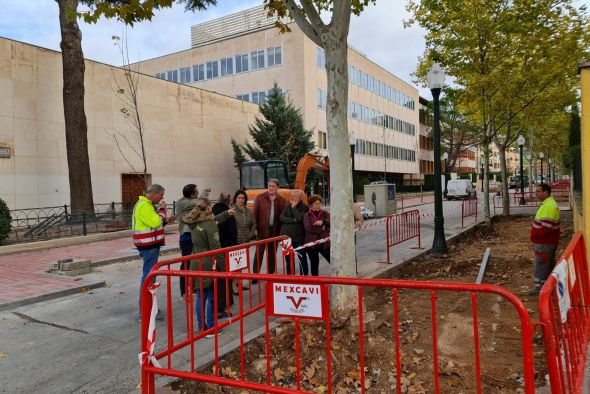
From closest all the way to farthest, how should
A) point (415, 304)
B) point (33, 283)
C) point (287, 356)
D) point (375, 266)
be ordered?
point (287, 356), point (415, 304), point (33, 283), point (375, 266)

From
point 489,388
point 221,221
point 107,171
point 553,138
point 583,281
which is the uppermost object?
point 553,138

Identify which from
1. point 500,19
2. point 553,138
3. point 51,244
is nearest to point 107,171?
point 51,244

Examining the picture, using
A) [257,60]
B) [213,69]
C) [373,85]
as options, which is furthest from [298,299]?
[373,85]

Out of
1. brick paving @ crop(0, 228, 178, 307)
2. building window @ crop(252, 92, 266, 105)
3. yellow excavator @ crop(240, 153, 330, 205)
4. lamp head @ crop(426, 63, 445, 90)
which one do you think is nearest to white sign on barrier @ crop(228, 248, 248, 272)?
brick paving @ crop(0, 228, 178, 307)

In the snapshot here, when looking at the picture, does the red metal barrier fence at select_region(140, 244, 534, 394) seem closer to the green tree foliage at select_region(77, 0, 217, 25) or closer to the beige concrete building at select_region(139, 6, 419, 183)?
the green tree foliage at select_region(77, 0, 217, 25)

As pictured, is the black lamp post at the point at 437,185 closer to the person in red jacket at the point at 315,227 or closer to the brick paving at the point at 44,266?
the person in red jacket at the point at 315,227

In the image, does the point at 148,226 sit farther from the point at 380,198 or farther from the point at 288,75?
the point at 288,75

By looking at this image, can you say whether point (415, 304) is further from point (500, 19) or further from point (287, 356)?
point (500, 19)

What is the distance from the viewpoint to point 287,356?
449 cm

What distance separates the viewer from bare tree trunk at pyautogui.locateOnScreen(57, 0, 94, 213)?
17.2m

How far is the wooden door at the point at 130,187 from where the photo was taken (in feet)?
72.8

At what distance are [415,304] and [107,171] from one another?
18.8m

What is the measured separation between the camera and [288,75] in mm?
34750

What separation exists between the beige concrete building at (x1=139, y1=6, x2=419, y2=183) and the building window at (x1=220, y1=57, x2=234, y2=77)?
9 cm
